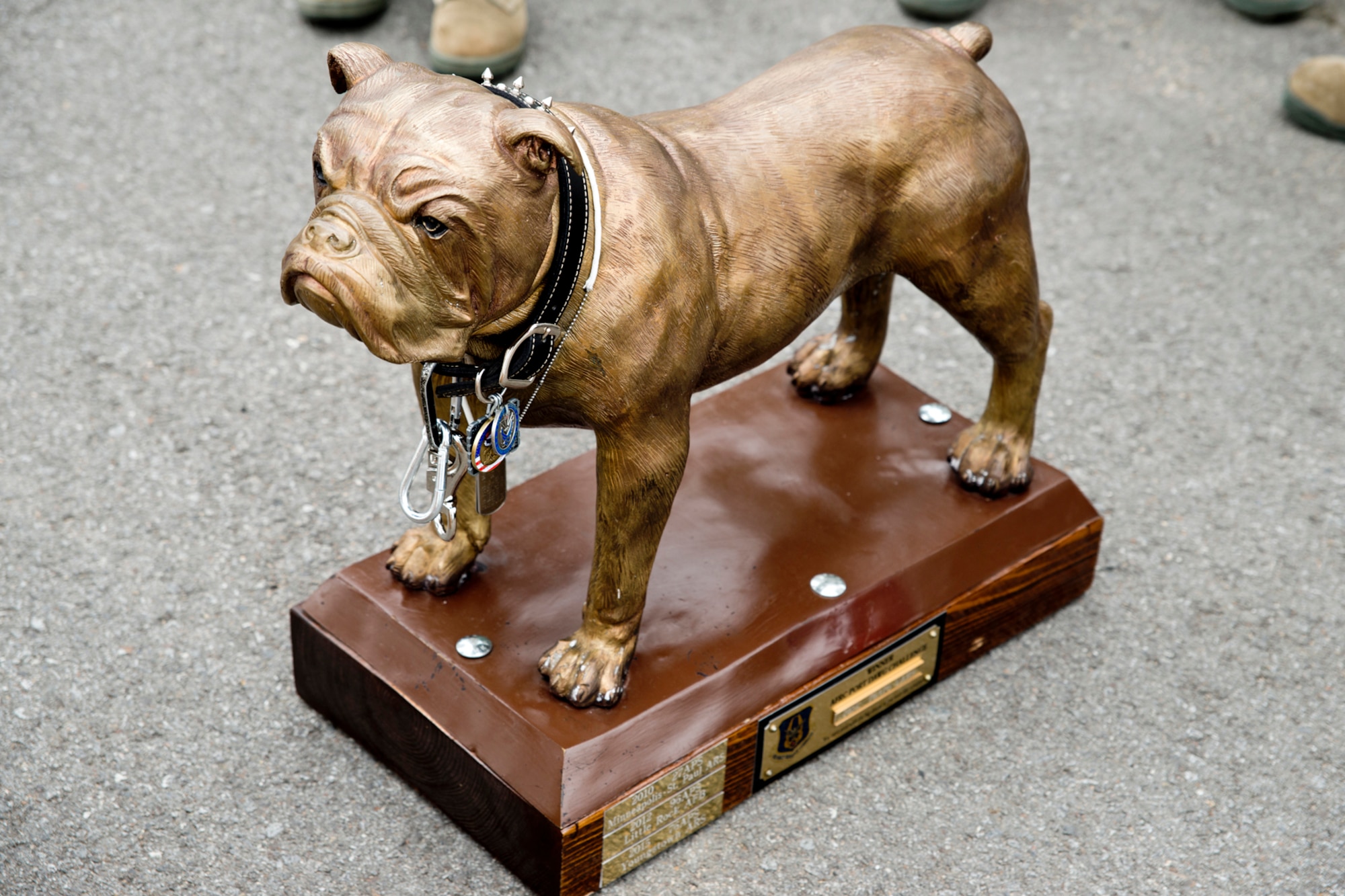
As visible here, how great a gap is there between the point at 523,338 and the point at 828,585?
69cm

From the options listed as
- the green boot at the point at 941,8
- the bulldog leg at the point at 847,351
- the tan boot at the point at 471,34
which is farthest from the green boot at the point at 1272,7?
the bulldog leg at the point at 847,351

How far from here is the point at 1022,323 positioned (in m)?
2.23

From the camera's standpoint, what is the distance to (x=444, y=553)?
7.02 feet

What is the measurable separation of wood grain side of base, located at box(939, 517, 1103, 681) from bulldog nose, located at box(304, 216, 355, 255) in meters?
1.13

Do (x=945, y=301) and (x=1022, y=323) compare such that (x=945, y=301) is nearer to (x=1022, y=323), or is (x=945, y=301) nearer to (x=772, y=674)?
(x=1022, y=323)

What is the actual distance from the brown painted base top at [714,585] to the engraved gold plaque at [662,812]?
0.09 ft

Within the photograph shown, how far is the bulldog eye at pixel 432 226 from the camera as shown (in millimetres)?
1548

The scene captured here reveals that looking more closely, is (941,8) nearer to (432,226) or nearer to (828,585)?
(828,585)

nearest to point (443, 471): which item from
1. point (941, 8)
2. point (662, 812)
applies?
point (662, 812)

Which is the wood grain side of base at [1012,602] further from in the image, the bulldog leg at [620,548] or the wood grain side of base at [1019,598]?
the bulldog leg at [620,548]

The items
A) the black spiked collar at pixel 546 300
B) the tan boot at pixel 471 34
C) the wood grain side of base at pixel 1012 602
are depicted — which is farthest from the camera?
the tan boot at pixel 471 34

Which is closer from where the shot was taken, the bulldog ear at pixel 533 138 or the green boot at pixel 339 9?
the bulldog ear at pixel 533 138

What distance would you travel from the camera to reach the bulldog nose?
5.01 ft

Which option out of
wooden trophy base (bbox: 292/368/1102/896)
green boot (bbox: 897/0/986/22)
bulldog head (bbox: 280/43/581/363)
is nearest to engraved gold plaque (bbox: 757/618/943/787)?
wooden trophy base (bbox: 292/368/1102/896)
